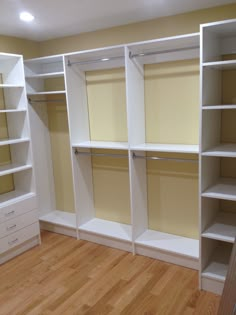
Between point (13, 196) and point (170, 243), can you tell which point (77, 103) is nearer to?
point (13, 196)

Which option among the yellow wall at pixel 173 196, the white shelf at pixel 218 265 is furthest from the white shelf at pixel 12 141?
the white shelf at pixel 218 265

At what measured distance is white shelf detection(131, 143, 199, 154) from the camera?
280 centimetres

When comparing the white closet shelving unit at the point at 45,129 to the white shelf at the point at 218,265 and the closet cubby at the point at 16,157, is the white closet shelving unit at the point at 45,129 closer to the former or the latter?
the closet cubby at the point at 16,157

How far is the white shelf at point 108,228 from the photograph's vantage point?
11.3 feet

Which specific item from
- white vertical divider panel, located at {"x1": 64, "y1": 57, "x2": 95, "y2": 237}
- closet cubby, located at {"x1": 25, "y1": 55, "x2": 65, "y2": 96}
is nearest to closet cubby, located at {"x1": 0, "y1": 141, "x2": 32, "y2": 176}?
white vertical divider panel, located at {"x1": 64, "y1": 57, "x2": 95, "y2": 237}

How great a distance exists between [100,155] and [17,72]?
1306mm

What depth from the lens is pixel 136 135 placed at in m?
3.19

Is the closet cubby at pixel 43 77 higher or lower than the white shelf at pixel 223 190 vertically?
higher

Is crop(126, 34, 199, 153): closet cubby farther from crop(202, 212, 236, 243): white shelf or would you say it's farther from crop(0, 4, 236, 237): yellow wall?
crop(202, 212, 236, 243): white shelf

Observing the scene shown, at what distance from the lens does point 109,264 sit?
→ 3.20m

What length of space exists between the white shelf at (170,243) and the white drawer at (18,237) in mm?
1226

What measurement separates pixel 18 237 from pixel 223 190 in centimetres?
225

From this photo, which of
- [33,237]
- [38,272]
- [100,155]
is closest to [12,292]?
[38,272]

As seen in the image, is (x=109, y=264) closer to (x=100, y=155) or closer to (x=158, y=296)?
(x=158, y=296)
